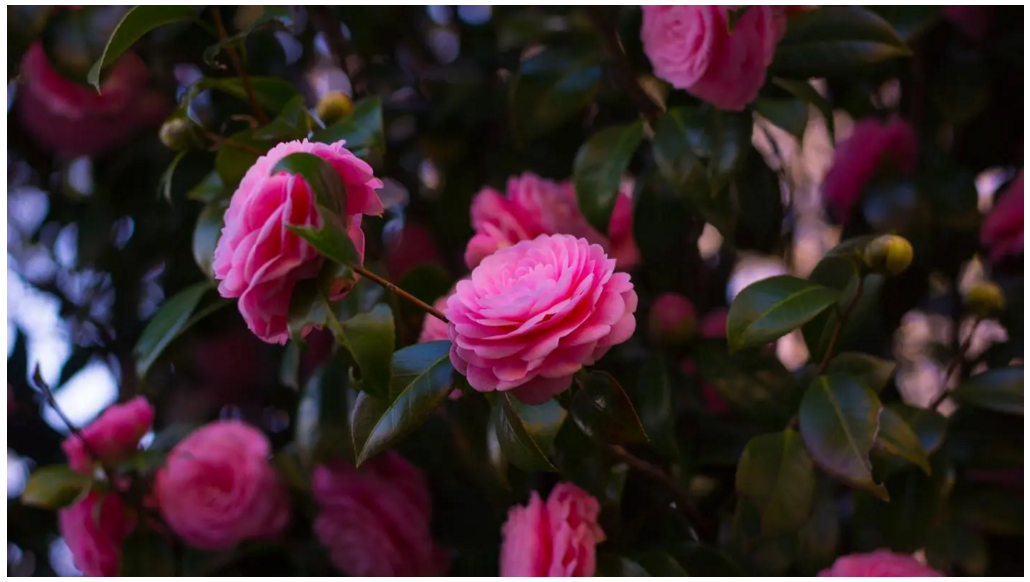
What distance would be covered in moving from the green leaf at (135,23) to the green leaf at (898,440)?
50 centimetres

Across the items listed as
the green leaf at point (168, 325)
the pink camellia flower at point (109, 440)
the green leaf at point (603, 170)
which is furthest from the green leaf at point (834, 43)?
the pink camellia flower at point (109, 440)

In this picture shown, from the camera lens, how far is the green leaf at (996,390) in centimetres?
60

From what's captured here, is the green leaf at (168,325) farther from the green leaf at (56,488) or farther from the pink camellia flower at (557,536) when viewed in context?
the pink camellia flower at (557,536)

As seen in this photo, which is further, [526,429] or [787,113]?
[787,113]

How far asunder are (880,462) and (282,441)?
0.58 metres

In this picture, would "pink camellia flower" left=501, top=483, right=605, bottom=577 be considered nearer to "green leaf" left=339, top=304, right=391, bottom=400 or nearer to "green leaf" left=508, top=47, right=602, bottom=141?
"green leaf" left=339, top=304, right=391, bottom=400

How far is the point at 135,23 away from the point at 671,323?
0.41 m

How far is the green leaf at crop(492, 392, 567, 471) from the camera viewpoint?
416 millimetres

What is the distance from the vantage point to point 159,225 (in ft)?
2.75

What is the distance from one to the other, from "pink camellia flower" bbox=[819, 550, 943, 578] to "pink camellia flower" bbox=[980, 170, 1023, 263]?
13.6 inches

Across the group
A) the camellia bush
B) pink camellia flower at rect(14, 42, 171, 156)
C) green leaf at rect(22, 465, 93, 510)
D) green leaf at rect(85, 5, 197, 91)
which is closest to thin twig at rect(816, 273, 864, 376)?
the camellia bush

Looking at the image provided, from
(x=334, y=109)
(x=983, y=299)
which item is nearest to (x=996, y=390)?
(x=983, y=299)

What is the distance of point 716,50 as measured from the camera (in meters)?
0.55

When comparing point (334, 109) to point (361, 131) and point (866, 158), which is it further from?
point (866, 158)
